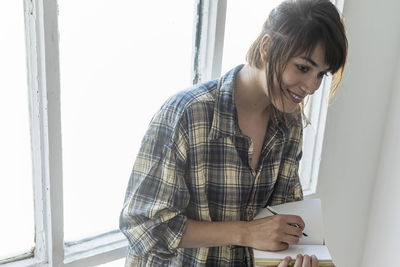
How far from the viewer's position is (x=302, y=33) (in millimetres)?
746

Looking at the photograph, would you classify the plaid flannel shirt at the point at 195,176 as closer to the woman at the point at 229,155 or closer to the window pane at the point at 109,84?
the woman at the point at 229,155

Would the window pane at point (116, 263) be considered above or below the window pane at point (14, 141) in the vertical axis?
below

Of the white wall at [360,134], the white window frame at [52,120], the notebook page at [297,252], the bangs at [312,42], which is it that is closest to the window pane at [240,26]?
the white window frame at [52,120]

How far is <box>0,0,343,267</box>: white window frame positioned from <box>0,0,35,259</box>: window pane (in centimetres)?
2

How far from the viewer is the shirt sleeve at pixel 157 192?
771mm

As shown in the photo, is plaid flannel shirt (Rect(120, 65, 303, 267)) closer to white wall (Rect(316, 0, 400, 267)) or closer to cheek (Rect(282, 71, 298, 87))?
cheek (Rect(282, 71, 298, 87))

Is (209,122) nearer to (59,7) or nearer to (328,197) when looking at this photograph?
(59,7)

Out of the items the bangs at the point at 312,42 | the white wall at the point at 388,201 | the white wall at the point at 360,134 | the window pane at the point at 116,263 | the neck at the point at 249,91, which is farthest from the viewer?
the white wall at the point at 388,201

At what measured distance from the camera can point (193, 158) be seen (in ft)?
Answer: 2.62

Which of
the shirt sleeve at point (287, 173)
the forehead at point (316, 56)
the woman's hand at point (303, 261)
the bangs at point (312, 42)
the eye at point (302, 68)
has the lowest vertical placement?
the woman's hand at point (303, 261)

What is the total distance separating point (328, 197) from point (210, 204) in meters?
0.76

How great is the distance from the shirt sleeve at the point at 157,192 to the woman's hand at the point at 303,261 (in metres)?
0.20

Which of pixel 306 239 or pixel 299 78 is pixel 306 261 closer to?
pixel 306 239

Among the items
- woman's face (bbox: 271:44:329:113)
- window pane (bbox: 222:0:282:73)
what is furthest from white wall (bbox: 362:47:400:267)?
woman's face (bbox: 271:44:329:113)
